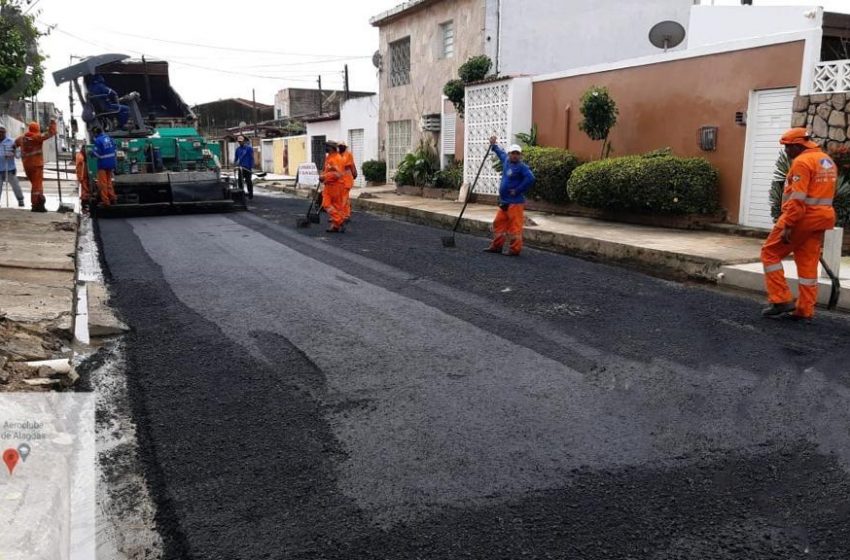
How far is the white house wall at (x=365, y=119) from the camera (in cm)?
2517

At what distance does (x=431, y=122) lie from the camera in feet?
67.2

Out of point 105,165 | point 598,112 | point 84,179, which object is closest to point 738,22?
point 598,112

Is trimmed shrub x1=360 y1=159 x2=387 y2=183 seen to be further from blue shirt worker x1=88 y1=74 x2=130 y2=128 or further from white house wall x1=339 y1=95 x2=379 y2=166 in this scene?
blue shirt worker x1=88 y1=74 x2=130 y2=128

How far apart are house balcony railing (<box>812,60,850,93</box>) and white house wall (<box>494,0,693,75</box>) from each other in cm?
985

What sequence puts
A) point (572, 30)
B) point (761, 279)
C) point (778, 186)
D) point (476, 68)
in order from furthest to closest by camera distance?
point (572, 30) < point (476, 68) < point (778, 186) < point (761, 279)

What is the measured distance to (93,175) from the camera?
46.0 feet

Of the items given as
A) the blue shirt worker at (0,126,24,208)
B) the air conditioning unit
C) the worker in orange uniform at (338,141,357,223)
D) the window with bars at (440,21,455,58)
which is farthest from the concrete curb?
the blue shirt worker at (0,126,24,208)

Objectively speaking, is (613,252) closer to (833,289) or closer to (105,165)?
(833,289)

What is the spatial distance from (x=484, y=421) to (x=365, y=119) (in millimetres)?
22843

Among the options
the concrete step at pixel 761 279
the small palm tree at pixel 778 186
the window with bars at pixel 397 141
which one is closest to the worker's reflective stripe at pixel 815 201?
the concrete step at pixel 761 279

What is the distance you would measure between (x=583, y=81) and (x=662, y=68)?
85.4 inches

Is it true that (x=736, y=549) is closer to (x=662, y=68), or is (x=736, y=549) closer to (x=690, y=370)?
(x=690, y=370)

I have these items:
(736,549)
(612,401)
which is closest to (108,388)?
(612,401)

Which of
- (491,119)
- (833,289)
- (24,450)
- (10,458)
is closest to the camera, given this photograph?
(10,458)
